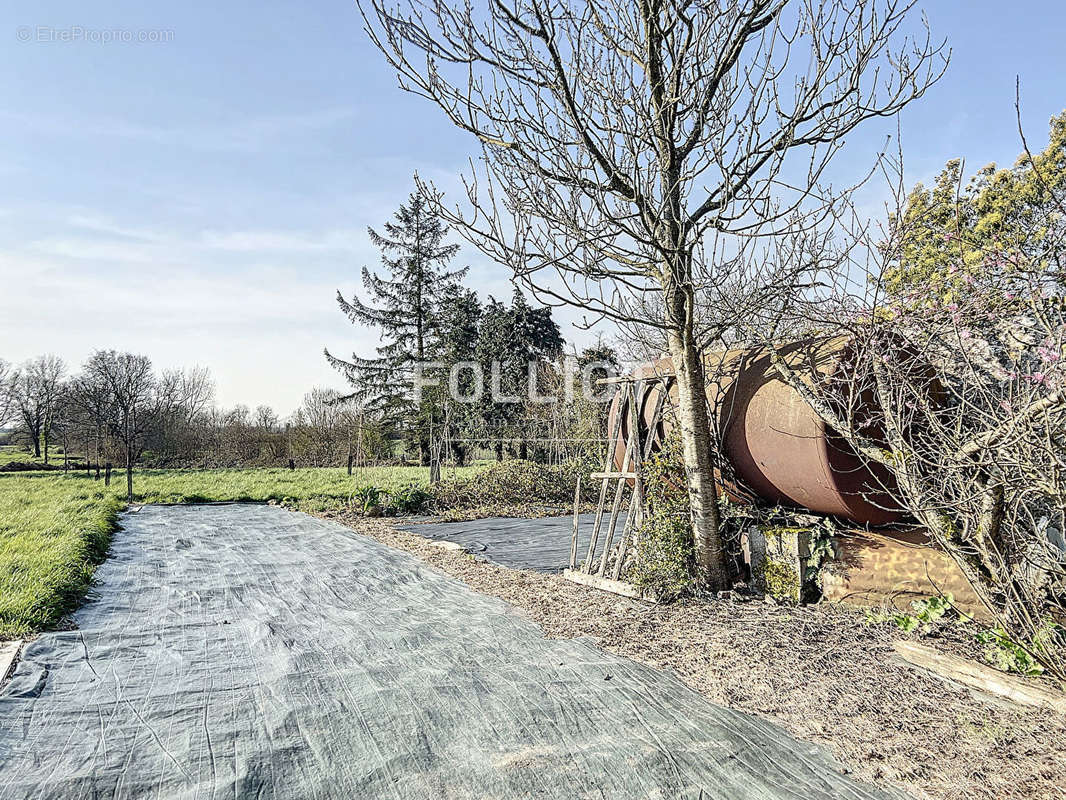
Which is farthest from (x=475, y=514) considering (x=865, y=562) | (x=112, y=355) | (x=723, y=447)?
(x=112, y=355)

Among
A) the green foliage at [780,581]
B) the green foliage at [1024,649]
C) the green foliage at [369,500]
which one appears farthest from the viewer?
the green foliage at [369,500]

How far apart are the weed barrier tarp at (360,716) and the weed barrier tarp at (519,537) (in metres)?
2.19

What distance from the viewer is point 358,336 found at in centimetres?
2697

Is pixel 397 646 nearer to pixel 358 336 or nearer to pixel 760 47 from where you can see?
pixel 760 47

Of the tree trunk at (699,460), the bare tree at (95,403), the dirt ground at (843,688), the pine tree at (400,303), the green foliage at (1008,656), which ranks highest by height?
the pine tree at (400,303)

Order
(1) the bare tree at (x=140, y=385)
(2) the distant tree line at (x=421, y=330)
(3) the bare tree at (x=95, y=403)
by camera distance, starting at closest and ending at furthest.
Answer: (3) the bare tree at (x=95, y=403), (1) the bare tree at (x=140, y=385), (2) the distant tree line at (x=421, y=330)

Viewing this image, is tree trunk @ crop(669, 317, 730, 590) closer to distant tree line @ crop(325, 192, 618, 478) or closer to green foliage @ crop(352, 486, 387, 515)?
green foliage @ crop(352, 486, 387, 515)

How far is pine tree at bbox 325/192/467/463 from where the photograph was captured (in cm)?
2658

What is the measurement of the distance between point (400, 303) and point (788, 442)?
79.6 feet

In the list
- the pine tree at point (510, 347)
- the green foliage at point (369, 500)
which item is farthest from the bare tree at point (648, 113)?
the pine tree at point (510, 347)

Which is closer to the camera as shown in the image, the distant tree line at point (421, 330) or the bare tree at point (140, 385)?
the bare tree at point (140, 385)

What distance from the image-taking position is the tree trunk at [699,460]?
4.66m

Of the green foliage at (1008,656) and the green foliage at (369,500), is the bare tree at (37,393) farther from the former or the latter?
the green foliage at (1008,656)

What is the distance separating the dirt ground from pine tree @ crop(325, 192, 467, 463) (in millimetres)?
22285
